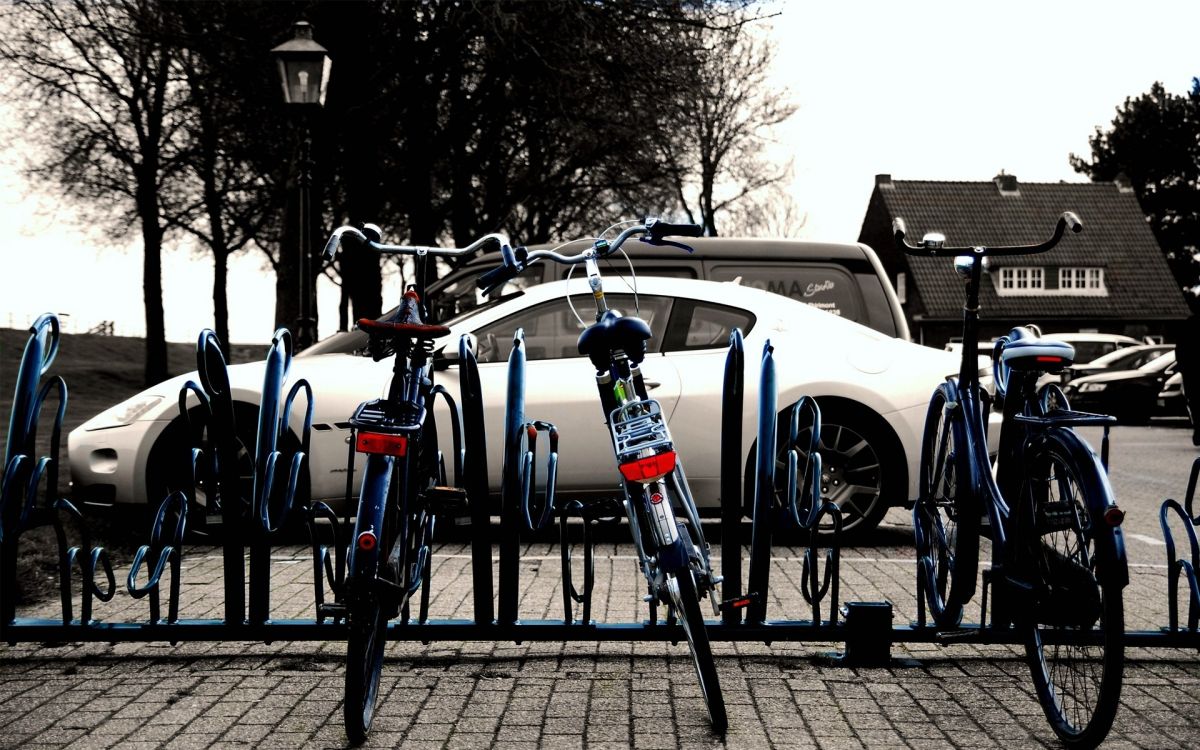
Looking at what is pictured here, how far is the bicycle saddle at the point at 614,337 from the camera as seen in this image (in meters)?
4.04

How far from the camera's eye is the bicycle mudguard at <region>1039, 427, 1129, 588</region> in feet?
11.7

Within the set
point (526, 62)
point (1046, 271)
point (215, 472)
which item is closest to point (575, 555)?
point (215, 472)

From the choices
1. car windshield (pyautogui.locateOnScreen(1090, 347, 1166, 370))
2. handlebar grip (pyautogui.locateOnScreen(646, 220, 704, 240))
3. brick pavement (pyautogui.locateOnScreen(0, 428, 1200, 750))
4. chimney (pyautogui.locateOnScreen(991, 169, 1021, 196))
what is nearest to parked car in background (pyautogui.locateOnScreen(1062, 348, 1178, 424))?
car windshield (pyautogui.locateOnScreen(1090, 347, 1166, 370))

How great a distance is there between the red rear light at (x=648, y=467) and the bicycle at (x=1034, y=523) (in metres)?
1.06

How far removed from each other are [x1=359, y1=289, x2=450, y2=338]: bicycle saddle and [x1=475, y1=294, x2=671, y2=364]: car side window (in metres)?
4.12

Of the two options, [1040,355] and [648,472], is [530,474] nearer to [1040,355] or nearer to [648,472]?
[648,472]

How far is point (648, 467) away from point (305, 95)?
11.8 meters

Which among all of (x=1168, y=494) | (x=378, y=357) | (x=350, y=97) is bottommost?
(x=1168, y=494)

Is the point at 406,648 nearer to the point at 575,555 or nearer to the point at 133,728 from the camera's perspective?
the point at 133,728

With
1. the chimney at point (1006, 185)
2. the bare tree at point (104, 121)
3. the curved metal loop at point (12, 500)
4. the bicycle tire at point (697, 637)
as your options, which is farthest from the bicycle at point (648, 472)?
the chimney at point (1006, 185)

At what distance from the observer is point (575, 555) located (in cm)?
786

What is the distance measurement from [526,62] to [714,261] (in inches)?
338

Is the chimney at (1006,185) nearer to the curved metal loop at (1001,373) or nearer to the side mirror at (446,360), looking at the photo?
the side mirror at (446,360)

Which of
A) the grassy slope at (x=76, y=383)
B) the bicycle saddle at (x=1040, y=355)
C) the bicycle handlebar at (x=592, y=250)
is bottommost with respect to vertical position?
the grassy slope at (x=76, y=383)
